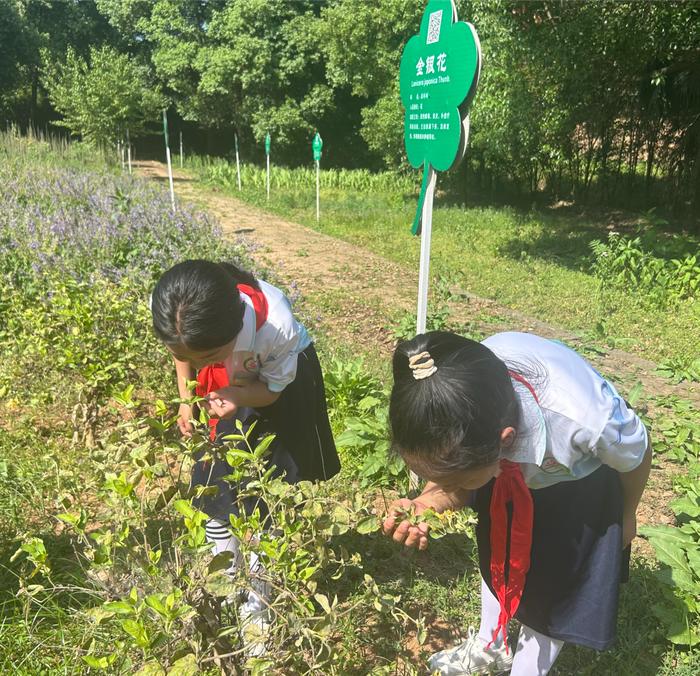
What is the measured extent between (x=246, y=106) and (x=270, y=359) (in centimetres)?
2200

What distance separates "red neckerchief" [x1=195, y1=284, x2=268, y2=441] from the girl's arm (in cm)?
109

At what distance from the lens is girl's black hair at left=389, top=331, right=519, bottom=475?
1.17m

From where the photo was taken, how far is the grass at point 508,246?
5.91m

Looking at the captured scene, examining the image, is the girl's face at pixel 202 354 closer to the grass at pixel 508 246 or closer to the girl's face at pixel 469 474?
the girl's face at pixel 469 474

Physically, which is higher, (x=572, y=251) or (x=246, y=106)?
(x=246, y=106)

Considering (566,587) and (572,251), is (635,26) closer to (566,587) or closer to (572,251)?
(572,251)

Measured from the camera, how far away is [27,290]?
12.5 ft

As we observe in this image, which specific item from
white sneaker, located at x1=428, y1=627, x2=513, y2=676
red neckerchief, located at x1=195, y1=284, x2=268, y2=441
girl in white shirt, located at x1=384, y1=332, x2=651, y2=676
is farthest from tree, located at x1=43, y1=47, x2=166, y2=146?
girl in white shirt, located at x1=384, y1=332, x2=651, y2=676

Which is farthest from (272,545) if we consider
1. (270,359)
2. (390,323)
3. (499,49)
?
(499,49)

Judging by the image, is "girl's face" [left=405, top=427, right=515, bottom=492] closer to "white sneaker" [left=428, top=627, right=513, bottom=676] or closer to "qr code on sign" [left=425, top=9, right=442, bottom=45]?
"white sneaker" [left=428, top=627, right=513, bottom=676]

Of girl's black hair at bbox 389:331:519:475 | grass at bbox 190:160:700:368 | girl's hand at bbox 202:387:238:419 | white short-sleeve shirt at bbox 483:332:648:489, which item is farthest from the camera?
grass at bbox 190:160:700:368

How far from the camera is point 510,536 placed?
154 centimetres

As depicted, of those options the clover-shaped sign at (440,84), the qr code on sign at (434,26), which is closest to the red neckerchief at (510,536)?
the clover-shaped sign at (440,84)

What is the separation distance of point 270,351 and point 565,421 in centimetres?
90
